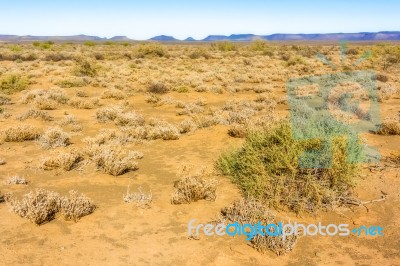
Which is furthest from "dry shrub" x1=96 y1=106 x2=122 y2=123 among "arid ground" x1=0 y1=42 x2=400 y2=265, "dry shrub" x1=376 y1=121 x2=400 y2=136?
"dry shrub" x1=376 y1=121 x2=400 y2=136

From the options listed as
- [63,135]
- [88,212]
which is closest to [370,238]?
[88,212]

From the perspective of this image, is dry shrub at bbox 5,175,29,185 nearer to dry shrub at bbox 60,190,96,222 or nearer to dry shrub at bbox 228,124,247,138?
dry shrub at bbox 60,190,96,222

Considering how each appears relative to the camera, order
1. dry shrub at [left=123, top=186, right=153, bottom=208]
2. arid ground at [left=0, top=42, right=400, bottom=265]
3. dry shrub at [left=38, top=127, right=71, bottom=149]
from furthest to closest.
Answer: dry shrub at [left=38, top=127, right=71, bottom=149] < dry shrub at [left=123, top=186, right=153, bottom=208] < arid ground at [left=0, top=42, right=400, bottom=265]

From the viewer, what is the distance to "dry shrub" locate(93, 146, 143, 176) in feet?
25.2

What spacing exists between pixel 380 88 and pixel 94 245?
1681 cm

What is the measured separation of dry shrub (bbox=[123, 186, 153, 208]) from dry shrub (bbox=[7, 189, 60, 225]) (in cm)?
121

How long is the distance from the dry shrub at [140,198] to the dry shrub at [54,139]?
3938 mm

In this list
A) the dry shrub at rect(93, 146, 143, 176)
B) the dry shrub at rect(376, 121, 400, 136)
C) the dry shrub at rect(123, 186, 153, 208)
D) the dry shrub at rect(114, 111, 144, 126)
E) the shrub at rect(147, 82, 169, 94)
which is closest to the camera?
the dry shrub at rect(123, 186, 153, 208)

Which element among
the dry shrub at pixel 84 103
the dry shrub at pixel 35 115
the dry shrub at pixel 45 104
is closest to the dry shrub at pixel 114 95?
the dry shrub at pixel 84 103

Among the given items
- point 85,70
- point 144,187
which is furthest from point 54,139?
point 85,70

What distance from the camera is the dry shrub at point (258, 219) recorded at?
16.4 ft

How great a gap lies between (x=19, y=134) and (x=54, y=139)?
114cm

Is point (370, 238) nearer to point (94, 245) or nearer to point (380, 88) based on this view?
point (94, 245)

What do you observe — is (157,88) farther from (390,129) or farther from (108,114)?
(390,129)
